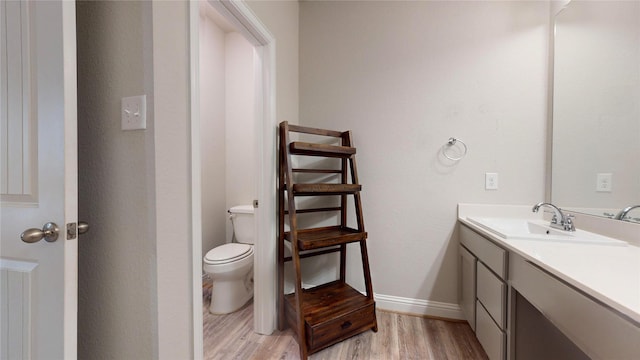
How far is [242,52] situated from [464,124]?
2.26 metres

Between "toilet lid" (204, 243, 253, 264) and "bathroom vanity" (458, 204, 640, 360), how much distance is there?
5.27ft

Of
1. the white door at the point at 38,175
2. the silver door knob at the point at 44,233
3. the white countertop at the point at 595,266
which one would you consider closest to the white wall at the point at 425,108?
the white countertop at the point at 595,266

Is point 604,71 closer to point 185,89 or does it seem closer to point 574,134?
point 574,134

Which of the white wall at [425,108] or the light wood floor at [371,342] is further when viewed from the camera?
the white wall at [425,108]

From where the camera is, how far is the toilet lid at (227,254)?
1739mm

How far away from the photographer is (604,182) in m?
1.23

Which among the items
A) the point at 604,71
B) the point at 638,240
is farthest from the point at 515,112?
the point at 638,240

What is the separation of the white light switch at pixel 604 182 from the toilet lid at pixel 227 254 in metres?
2.24

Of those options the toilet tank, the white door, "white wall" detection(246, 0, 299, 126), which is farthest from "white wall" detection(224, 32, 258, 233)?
the white door

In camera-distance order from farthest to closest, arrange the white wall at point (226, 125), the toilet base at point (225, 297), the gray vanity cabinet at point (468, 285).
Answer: the white wall at point (226, 125) < the toilet base at point (225, 297) < the gray vanity cabinet at point (468, 285)

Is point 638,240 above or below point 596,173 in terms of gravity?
below

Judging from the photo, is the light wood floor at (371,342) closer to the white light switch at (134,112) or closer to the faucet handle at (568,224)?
the faucet handle at (568,224)

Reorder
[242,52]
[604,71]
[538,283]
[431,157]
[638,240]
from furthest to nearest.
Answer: [242,52] < [431,157] < [604,71] < [638,240] < [538,283]

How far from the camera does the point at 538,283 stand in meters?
0.88
